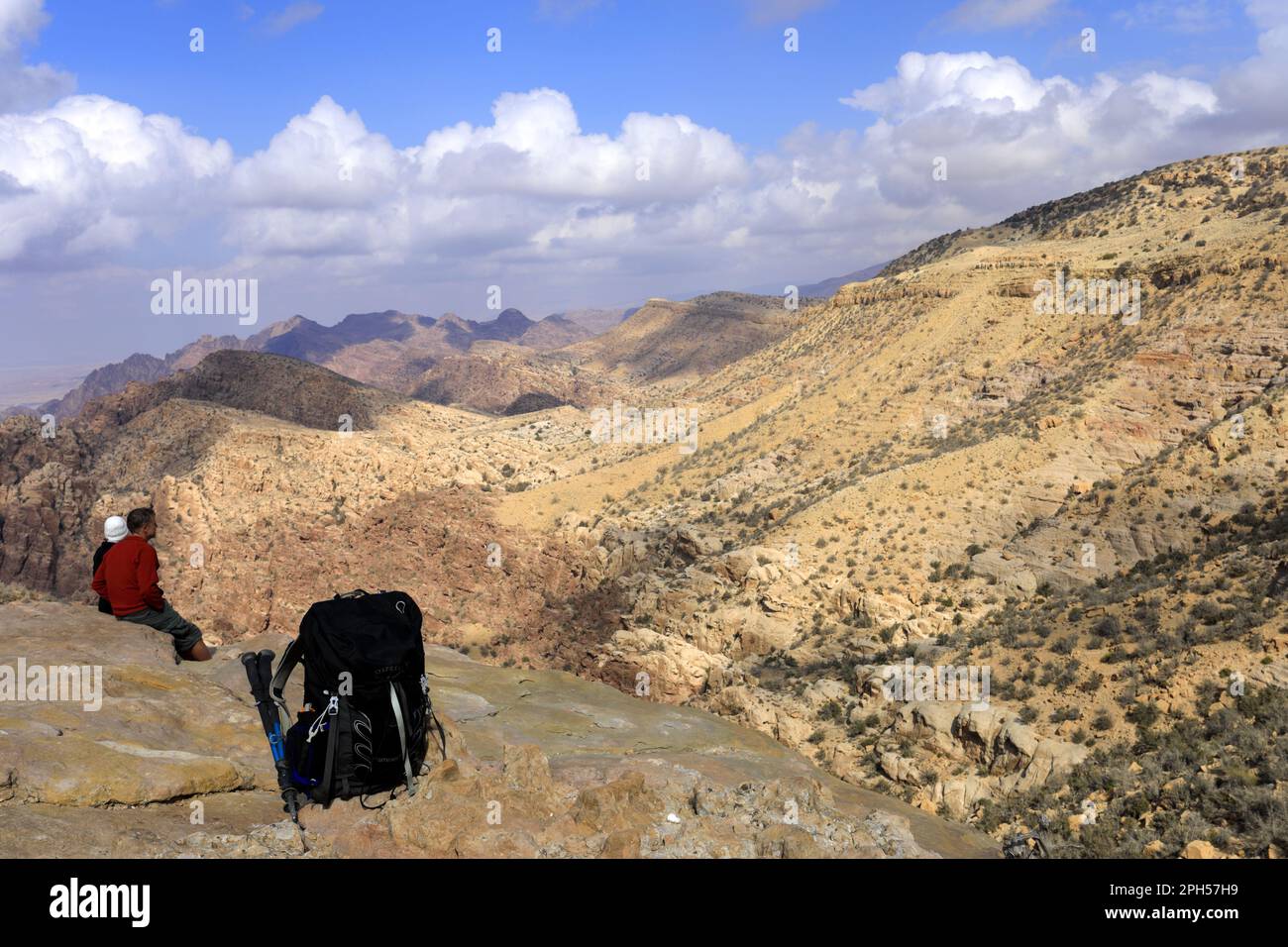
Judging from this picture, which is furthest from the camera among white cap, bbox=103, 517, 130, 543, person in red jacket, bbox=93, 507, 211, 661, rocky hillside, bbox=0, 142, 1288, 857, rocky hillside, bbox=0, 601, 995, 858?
rocky hillside, bbox=0, 142, 1288, 857

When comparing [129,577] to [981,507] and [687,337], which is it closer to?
[981,507]

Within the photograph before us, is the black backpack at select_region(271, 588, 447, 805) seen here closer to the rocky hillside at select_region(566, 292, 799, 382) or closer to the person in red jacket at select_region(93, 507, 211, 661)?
the person in red jacket at select_region(93, 507, 211, 661)

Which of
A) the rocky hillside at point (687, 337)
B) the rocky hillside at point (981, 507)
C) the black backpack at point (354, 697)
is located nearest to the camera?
the black backpack at point (354, 697)

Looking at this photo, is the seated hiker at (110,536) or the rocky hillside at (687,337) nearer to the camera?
the seated hiker at (110,536)

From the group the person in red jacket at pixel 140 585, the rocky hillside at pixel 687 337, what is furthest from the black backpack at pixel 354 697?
the rocky hillside at pixel 687 337

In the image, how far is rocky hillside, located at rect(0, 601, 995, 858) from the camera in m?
4.84

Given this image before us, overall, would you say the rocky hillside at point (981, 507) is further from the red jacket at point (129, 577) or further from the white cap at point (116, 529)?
the white cap at point (116, 529)

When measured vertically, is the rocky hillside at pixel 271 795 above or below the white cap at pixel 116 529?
below

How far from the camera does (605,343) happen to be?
463ft

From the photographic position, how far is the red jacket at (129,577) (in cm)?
717

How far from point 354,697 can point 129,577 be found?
415cm

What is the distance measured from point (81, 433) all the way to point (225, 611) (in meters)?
28.9

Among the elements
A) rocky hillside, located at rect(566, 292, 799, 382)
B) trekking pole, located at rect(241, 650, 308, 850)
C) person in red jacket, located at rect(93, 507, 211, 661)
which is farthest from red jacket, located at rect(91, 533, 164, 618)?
rocky hillside, located at rect(566, 292, 799, 382)
